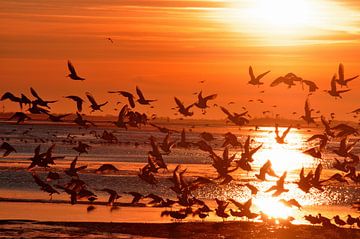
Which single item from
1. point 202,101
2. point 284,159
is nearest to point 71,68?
point 202,101

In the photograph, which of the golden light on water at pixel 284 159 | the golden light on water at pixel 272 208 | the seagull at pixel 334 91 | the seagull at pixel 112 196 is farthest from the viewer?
the golden light on water at pixel 284 159

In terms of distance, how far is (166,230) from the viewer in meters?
31.6

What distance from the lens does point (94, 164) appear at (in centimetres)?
6097

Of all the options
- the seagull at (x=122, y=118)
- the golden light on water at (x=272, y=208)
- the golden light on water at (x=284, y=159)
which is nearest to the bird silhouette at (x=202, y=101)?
the seagull at (x=122, y=118)

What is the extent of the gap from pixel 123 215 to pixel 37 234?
5.51 m

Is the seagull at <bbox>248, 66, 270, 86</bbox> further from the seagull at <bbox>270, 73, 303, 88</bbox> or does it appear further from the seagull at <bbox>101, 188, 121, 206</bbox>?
the seagull at <bbox>101, 188, 121, 206</bbox>

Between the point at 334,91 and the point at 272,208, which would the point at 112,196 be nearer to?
the point at 272,208

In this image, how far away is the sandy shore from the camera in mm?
30016

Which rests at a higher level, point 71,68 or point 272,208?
point 71,68

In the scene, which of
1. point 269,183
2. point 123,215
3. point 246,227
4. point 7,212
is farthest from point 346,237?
point 269,183

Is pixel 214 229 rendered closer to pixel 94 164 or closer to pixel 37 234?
pixel 37 234

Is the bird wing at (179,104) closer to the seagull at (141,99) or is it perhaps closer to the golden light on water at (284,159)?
the seagull at (141,99)

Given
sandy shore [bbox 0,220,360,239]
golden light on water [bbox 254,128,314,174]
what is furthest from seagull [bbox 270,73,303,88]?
golden light on water [bbox 254,128,314,174]

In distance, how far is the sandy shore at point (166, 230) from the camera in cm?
3002
